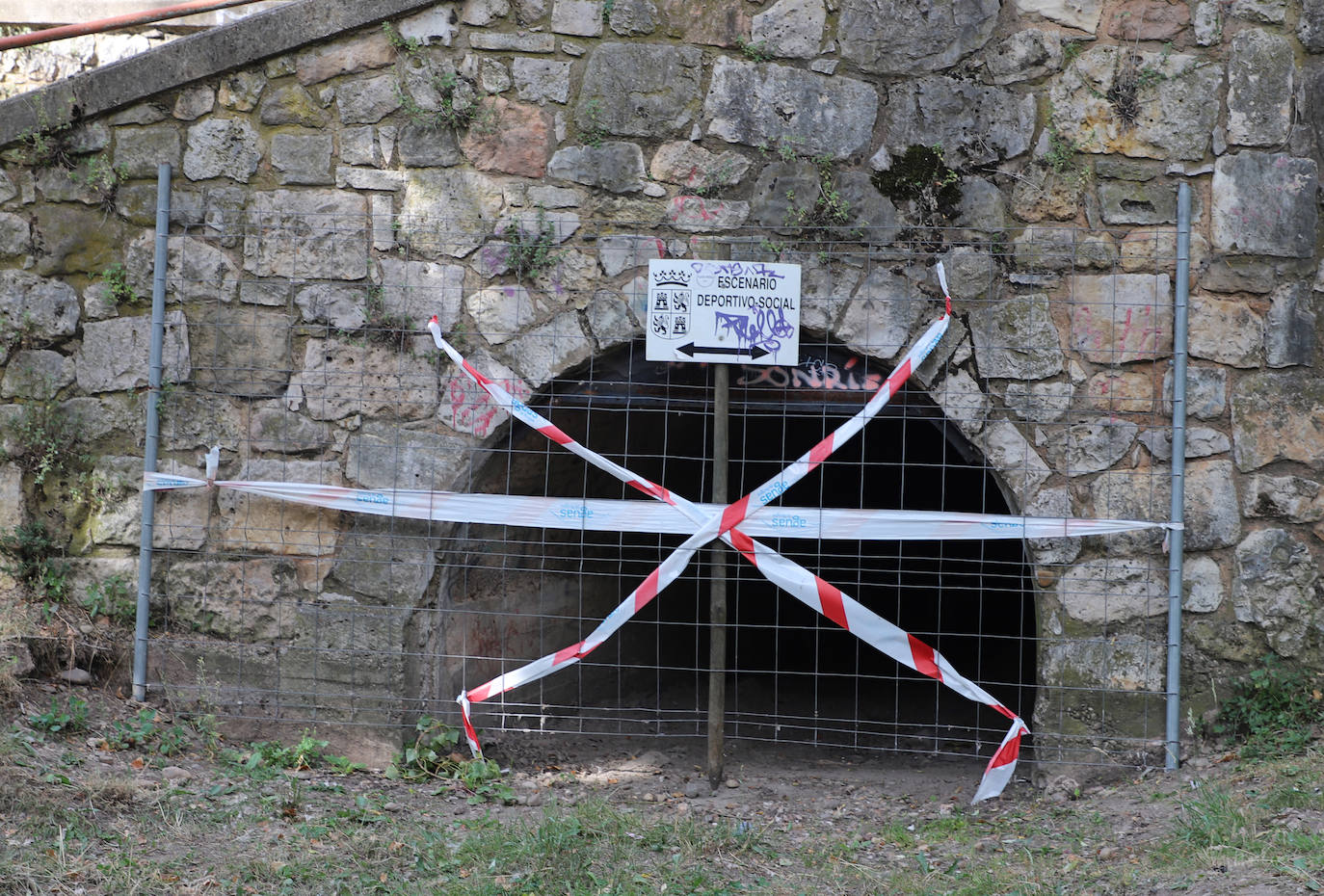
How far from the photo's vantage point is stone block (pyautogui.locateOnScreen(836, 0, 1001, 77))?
13.3ft

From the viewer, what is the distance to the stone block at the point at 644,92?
Answer: 412 cm

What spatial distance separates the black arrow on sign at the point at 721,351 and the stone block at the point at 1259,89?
183cm

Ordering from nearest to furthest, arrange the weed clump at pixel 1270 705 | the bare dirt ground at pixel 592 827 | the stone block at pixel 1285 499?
1. the bare dirt ground at pixel 592 827
2. the weed clump at pixel 1270 705
3. the stone block at pixel 1285 499

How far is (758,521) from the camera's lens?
161 inches

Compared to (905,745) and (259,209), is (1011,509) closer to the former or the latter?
(905,745)

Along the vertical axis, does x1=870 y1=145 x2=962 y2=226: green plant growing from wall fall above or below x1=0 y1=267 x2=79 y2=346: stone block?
above

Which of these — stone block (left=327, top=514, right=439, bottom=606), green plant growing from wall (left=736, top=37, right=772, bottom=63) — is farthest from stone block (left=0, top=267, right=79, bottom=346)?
green plant growing from wall (left=736, top=37, right=772, bottom=63)

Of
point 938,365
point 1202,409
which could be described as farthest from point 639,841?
point 1202,409

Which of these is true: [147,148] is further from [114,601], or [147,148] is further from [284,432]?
[114,601]

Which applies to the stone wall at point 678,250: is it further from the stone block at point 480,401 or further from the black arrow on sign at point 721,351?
the black arrow on sign at point 721,351

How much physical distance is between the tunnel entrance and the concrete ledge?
5.13 ft

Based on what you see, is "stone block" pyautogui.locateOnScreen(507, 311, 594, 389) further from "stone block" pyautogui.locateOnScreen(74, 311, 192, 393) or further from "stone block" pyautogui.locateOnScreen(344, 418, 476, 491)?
"stone block" pyautogui.locateOnScreen(74, 311, 192, 393)

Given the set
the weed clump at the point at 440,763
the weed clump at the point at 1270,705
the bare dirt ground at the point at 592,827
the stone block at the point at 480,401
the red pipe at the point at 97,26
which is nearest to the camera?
the bare dirt ground at the point at 592,827

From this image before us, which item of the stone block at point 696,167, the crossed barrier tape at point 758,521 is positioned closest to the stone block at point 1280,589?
the crossed barrier tape at point 758,521
